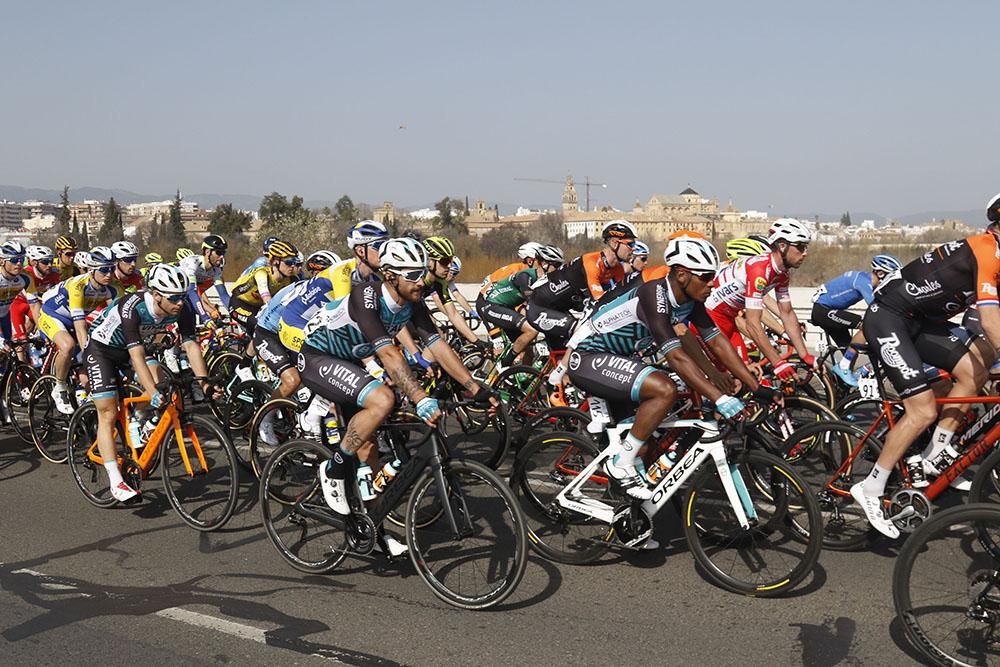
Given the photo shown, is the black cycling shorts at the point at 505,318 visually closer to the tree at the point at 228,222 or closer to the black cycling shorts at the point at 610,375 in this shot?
the black cycling shorts at the point at 610,375

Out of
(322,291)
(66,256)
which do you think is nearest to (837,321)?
(322,291)

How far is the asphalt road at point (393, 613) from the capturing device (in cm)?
448

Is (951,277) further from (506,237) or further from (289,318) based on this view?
(506,237)

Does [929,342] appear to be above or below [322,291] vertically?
below

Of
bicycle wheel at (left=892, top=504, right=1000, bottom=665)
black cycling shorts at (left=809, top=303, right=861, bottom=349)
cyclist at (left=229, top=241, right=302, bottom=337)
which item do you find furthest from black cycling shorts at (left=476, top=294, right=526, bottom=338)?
bicycle wheel at (left=892, top=504, right=1000, bottom=665)

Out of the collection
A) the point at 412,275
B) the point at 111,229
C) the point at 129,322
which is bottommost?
the point at 111,229

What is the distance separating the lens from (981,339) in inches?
231

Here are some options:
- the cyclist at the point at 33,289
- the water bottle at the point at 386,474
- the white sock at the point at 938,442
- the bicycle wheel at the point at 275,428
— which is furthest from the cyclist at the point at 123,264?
the white sock at the point at 938,442

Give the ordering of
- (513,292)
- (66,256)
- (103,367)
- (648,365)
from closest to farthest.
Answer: (648,365)
(103,367)
(513,292)
(66,256)

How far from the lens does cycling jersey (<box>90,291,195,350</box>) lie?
693cm

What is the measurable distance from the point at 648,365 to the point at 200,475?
11.6ft

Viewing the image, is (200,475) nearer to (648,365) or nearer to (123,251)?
(123,251)

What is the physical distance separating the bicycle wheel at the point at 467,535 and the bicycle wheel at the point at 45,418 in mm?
5459

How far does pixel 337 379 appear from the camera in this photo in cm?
570
